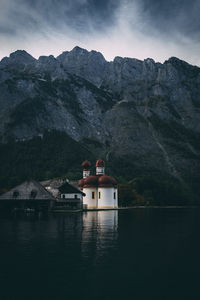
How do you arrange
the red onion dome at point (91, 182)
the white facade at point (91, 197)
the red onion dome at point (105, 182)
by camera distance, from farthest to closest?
1. the red onion dome at point (91, 182)
2. the white facade at point (91, 197)
3. the red onion dome at point (105, 182)

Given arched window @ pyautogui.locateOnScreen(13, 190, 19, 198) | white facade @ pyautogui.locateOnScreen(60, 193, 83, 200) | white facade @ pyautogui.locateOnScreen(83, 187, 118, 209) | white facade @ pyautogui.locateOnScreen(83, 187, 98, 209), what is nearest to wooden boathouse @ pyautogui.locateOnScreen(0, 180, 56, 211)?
arched window @ pyautogui.locateOnScreen(13, 190, 19, 198)

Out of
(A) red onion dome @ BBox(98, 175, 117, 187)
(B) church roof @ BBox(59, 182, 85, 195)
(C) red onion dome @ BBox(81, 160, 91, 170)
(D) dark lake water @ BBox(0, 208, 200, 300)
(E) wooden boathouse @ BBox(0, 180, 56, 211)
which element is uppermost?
(C) red onion dome @ BBox(81, 160, 91, 170)

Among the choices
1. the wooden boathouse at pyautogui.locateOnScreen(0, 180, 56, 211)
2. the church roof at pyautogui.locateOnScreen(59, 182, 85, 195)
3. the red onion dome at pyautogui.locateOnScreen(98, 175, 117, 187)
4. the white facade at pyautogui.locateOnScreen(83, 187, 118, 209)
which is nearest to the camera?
the wooden boathouse at pyautogui.locateOnScreen(0, 180, 56, 211)

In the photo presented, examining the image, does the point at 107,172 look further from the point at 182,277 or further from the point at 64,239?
the point at 182,277

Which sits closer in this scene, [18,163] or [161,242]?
[161,242]

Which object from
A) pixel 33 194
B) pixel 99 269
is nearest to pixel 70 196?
pixel 33 194

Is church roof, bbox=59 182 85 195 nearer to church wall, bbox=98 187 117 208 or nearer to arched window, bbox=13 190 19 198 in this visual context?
arched window, bbox=13 190 19 198

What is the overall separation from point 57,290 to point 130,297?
3533 millimetres

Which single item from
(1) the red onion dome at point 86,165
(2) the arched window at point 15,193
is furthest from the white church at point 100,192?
(2) the arched window at point 15,193

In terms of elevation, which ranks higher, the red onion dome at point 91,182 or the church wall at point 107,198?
the red onion dome at point 91,182

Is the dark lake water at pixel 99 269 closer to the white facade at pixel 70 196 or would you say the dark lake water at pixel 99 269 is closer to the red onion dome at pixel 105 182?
the white facade at pixel 70 196

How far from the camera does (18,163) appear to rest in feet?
580

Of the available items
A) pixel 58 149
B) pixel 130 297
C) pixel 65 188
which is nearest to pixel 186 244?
pixel 130 297

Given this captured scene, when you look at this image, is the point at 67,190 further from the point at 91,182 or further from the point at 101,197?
the point at 91,182
